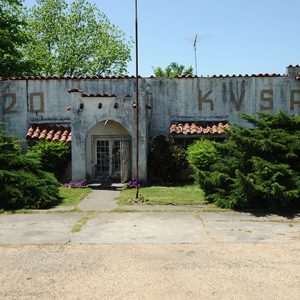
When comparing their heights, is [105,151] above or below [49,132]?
below

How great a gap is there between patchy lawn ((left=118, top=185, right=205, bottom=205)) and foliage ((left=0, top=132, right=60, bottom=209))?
2263 millimetres

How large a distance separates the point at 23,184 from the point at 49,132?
6094 millimetres

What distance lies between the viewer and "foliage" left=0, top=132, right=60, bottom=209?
11430mm

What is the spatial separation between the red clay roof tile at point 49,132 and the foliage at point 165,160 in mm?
3577

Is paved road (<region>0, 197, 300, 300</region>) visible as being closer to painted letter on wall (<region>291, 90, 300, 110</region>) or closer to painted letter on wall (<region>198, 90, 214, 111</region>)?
painted letter on wall (<region>198, 90, 214, 111</region>)

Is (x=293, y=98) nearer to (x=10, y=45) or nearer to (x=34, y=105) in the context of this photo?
(x=34, y=105)

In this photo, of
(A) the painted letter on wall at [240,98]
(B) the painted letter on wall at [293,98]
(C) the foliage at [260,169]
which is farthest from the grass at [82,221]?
(B) the painted letter on wall at [293,98]

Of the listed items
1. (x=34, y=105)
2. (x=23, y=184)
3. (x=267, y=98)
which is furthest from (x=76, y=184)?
(x=267, y=98)

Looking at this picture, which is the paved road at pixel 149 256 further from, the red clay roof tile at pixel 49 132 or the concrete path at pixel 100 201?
the red clay roof tile at pixel 49 132

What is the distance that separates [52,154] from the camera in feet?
53.7

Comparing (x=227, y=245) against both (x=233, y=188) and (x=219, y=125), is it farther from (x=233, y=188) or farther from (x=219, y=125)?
(x=219, y=125)

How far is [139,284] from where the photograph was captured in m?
5.68

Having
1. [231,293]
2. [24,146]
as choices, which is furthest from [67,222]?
[24,146]

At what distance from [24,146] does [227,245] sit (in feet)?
41.0
